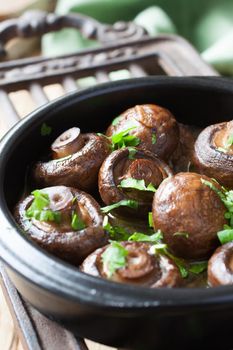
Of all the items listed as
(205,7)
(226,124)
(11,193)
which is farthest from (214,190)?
(205,7)

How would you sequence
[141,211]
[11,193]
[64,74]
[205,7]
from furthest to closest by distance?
[205,7] → [64,74] → [11,193] → [141,211]

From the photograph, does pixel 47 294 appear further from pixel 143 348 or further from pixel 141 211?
pixel 141 211

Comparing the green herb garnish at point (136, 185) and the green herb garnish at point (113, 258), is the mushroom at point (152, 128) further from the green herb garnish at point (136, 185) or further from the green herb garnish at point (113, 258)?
the green herb garnish at point (113, 258)

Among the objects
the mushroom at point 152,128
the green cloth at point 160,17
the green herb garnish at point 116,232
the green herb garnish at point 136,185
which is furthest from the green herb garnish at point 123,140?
the green cloth at point 160,17

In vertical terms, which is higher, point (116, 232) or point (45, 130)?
point (45, 130)

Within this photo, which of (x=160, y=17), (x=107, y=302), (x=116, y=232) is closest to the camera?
(x=107, y=302)

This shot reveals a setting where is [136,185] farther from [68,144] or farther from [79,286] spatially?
[79,286]

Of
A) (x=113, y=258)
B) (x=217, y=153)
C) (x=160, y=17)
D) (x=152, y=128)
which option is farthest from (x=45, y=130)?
(x=160, y=17)
